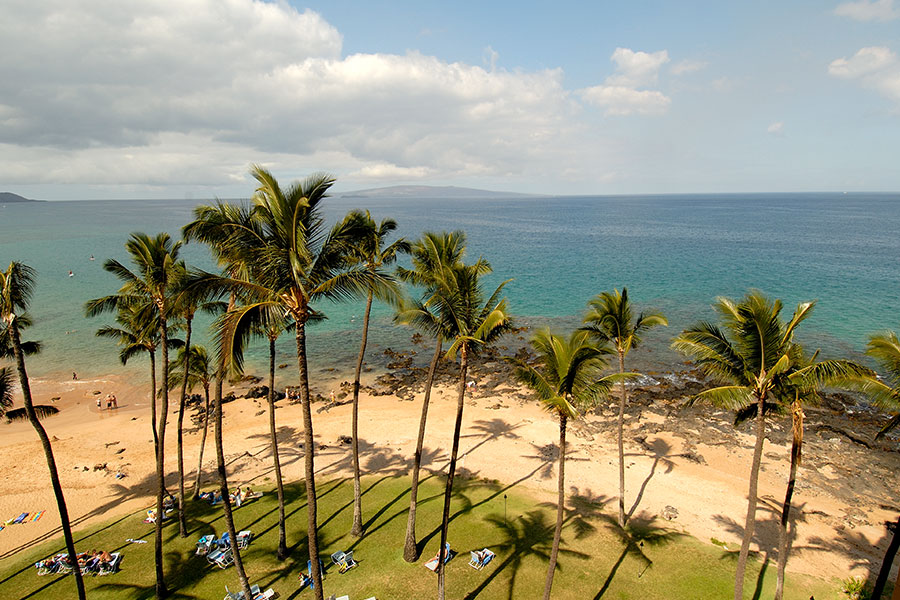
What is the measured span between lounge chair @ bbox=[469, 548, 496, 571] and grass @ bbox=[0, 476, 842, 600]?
204mm

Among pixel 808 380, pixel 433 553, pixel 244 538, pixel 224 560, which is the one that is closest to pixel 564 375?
pixel 808 380

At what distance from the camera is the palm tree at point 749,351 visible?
12.6 metres

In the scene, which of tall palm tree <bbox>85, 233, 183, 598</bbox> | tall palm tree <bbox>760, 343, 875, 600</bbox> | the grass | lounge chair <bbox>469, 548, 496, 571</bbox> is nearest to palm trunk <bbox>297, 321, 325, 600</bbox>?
the grass

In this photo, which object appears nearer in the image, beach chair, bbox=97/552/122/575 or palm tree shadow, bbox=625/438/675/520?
beach chair, bbox=97/552/122/575

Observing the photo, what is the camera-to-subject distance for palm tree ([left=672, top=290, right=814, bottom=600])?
12.6m

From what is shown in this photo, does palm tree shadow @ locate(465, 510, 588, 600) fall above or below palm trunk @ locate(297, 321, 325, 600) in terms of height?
below

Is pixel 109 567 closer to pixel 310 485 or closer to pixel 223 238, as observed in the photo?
pixel 310 485

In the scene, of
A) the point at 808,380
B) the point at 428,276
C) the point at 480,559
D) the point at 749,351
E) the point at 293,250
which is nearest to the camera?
the point at 293,250

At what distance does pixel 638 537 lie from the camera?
1959 centimetres

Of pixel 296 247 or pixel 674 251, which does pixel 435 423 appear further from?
pixel 674 251

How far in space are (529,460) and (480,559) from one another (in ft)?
34.9

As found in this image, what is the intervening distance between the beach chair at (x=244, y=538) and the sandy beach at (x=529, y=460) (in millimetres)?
5742

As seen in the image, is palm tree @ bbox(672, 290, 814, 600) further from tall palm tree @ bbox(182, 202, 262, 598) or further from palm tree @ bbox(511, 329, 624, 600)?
tall palm tree @ bbox(182, 202, 262, 598)

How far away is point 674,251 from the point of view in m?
107
